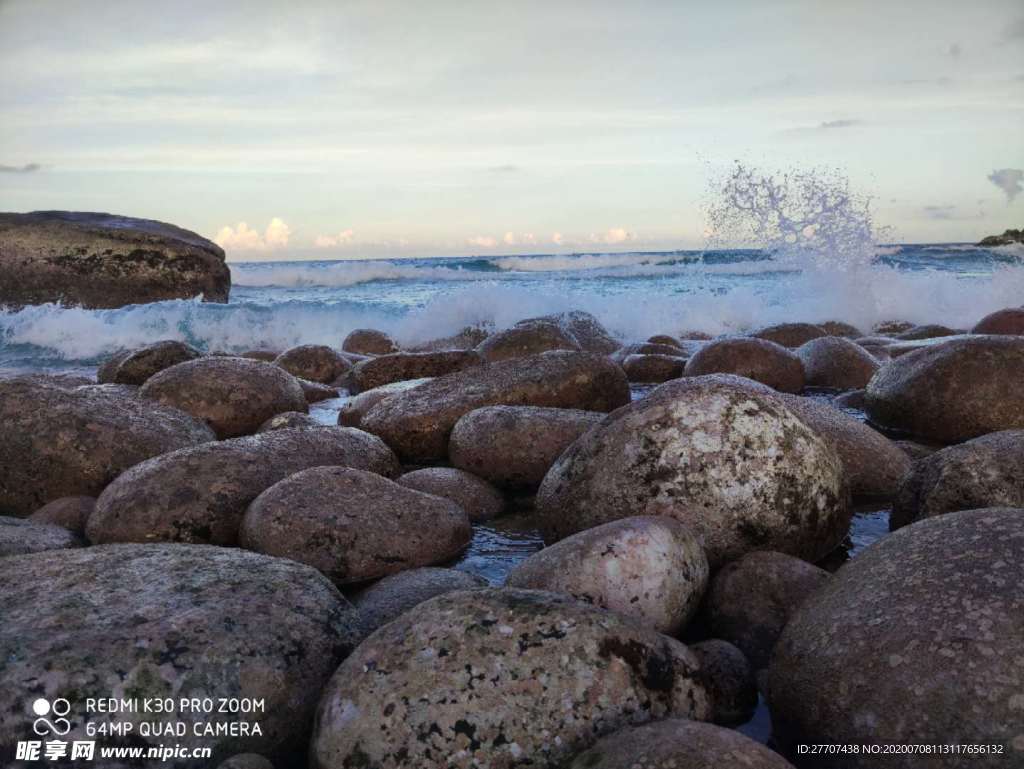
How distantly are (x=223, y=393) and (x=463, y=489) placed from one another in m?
2.36

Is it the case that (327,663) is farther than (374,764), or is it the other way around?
(327,663)

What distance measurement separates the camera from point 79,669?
2158 mm

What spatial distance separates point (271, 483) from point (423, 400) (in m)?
1.52

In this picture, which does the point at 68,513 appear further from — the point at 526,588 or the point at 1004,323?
the point at 1004,323

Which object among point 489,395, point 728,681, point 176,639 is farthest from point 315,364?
point 728,681

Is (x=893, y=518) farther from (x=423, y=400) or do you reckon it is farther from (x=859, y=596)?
(x=423, y=400)

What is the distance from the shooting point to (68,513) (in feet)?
13.5

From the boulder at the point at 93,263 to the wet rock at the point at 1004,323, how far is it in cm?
1308

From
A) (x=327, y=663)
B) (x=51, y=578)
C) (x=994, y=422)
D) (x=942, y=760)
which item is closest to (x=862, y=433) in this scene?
(x=994, y=422)

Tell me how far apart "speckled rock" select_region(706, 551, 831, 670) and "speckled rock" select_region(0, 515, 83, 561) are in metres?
2.47

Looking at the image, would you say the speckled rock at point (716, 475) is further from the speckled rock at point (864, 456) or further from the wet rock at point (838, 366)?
the wet rock at point (838, 366)

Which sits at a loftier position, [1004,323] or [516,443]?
[1004,323]

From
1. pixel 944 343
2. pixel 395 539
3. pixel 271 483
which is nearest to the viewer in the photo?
pixel 395 539

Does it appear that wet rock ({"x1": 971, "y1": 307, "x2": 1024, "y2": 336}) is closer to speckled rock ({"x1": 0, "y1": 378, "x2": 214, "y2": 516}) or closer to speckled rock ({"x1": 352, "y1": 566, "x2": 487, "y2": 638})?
speckled rock ({"x1": 352, "y1": 566, "x2": 487, "y2": 638})
